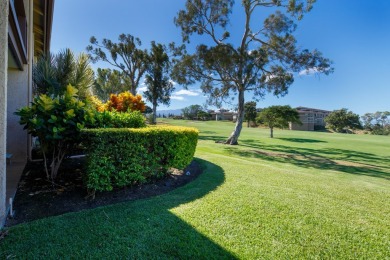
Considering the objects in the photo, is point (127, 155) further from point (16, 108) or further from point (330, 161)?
point (330, 161)

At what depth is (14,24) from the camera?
3.63 m

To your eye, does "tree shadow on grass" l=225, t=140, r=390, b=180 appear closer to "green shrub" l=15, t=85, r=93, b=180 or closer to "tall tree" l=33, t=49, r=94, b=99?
"tall tree" l=33, t=49, r=94, b=99

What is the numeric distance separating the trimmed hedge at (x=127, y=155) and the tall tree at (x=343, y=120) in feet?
167

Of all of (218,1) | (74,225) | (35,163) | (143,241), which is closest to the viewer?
(143,241)

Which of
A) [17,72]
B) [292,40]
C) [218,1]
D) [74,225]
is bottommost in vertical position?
[74,225]

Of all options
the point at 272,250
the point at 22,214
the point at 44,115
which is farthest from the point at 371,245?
the point at 44,115

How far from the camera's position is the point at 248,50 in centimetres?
1481

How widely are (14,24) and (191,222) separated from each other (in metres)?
4.53

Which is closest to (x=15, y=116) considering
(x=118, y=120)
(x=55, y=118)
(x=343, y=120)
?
(x=118, y=120)

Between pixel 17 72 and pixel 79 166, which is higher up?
pixel 17 72

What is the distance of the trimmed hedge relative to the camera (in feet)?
11.4

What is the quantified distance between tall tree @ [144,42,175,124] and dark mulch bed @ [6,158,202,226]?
18.9m

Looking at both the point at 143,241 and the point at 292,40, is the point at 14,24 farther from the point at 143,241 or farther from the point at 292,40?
the point at 292,40

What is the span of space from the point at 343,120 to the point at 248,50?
4090cm
